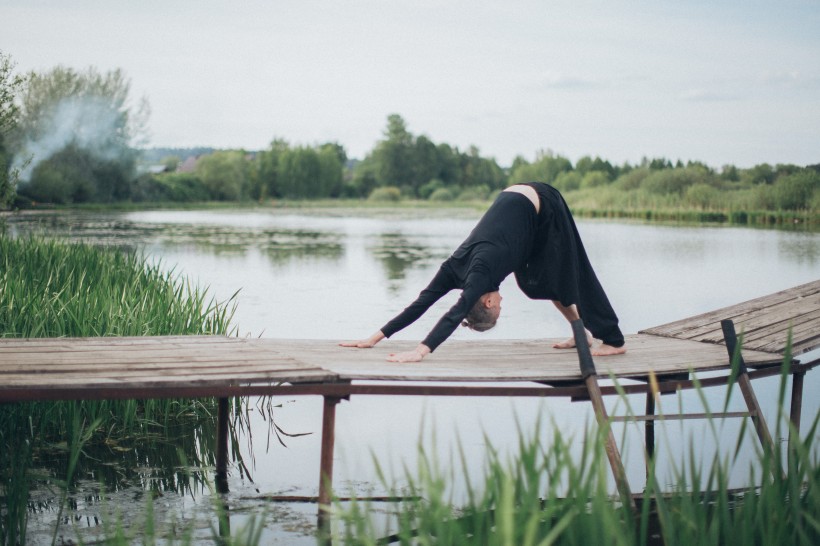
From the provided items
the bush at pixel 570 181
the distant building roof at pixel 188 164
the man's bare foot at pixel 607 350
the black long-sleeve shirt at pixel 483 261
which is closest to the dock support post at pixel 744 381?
the man's bare foot at pixel 607 350

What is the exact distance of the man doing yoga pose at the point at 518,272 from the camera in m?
4.14

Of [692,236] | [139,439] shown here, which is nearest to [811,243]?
[692,236]

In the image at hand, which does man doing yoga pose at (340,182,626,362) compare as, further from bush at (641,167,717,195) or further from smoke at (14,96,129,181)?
smoke at (14,96,129,181)

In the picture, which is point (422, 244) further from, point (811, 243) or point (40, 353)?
point (40, 353)

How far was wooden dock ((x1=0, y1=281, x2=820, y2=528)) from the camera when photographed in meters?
3.55

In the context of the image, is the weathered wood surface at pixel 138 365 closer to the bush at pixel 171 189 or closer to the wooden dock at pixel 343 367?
the wooden dock at pixel 343 367

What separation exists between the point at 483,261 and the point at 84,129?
4374 cm

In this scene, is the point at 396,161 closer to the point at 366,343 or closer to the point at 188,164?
the point at 188,164

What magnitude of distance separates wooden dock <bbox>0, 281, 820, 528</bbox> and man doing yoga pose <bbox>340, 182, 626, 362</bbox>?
167 millimetres

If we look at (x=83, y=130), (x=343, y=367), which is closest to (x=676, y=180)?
(x=83, y=130)

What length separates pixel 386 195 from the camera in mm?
84625

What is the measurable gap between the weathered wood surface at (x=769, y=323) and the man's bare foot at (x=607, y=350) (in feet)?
2.08

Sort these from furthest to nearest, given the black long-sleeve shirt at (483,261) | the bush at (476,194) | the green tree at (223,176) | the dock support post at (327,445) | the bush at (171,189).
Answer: the bush at (476,194)
the green tree at (223,176)
the bush at (171,189)
the black long-sleeve shirt at (483,261)
the dock support post at (327,445)

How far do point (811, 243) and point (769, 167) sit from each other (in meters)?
11.9
